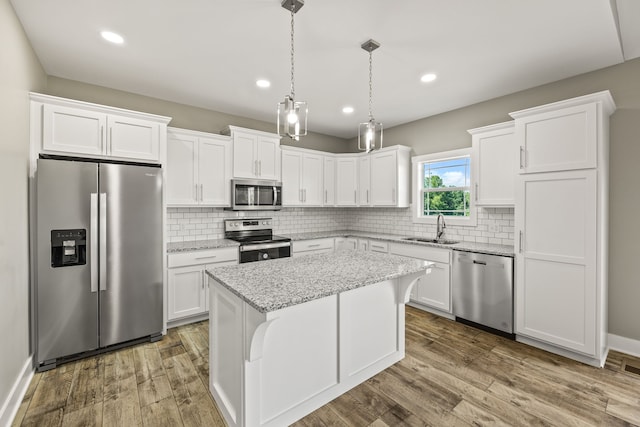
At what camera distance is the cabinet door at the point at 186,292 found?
10.6ft

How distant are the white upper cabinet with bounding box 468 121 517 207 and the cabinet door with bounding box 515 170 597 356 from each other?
1.31 ft

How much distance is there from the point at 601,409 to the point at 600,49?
2860mm

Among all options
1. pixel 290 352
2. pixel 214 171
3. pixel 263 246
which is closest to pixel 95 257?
pixel 214 171

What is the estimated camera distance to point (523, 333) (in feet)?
9.59

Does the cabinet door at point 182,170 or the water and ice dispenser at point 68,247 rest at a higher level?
the cabinet door at point 182,170

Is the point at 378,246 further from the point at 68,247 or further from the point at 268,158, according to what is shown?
the point at 68,247

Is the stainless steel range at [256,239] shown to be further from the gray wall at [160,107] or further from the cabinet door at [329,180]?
the gray wall at [160,107]

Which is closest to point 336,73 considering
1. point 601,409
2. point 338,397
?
point 338,397

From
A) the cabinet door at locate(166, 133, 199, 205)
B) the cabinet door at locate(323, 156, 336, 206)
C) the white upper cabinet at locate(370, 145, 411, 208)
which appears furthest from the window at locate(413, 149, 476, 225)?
the cabinet door at locate(166, 133, 199, 205)

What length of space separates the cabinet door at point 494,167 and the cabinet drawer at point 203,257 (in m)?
3.15

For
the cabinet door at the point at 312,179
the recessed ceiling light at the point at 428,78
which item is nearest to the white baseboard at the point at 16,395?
the cabinet door at the point at 312,179

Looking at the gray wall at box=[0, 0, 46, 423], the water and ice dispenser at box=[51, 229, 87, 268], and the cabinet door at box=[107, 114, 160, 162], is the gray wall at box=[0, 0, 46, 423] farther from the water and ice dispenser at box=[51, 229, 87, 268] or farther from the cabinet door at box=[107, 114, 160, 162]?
the cabinet door at box=[107, 114, 160, 162]

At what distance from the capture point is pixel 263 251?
152 inches

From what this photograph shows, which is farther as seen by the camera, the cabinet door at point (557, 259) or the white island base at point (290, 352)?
the cabinet door at point (557, 259)
